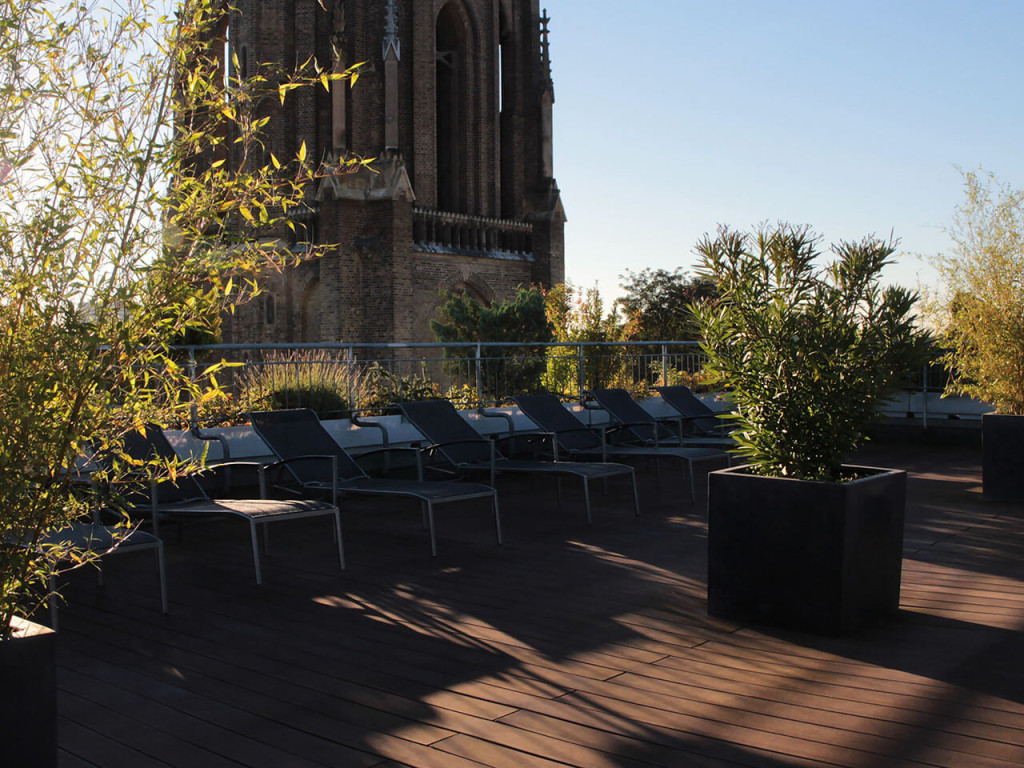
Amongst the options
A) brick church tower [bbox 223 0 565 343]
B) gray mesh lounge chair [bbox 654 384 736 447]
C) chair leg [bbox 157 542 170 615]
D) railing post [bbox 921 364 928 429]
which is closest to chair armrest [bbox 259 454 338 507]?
chair leg [bbox 157 542 170 615]

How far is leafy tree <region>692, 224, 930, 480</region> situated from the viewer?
4000mm

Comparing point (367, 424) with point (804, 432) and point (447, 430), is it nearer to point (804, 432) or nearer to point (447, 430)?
point (447, 430)

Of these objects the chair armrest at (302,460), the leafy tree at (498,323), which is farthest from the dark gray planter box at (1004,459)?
the leafy tree at (498,323)

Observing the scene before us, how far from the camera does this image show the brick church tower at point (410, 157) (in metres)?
22.8

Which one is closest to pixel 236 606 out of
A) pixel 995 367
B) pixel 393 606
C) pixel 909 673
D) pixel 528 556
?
pixel 393 606

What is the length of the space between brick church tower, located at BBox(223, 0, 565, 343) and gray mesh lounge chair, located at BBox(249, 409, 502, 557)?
1535cm

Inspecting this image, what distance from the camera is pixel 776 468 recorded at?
418 cm

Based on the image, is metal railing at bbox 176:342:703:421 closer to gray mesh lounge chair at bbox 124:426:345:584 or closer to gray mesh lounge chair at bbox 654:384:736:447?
gray mesh lounge chair at bbox 654:384:736:447

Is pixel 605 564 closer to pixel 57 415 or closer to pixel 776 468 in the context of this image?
pixel 776 468

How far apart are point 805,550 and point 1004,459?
13.4 feet

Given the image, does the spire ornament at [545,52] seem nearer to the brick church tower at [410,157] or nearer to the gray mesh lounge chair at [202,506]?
the brick church tower at [410,157]

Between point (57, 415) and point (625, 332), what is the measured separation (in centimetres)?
1168

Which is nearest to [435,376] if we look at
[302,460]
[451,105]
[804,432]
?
[302,460]

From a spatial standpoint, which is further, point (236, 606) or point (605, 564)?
point (605, 564)
